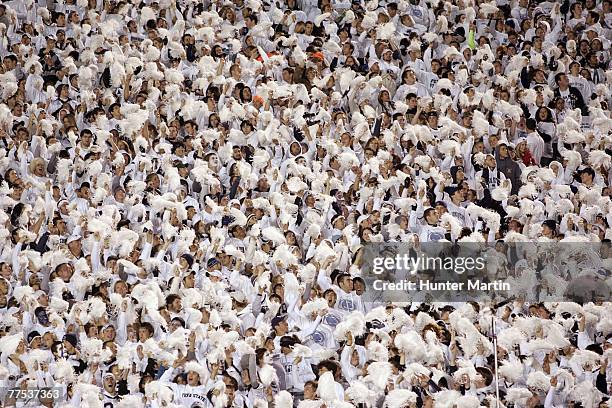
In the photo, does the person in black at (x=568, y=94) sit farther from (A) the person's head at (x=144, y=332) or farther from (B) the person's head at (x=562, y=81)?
(A) the person's head at (x=144, y=332)

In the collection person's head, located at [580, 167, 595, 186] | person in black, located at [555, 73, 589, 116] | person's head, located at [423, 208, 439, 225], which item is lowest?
person's head, located at [423, 208, 439, 225]

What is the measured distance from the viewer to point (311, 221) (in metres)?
7.36

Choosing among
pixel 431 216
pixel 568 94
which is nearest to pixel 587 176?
pixel 568 94

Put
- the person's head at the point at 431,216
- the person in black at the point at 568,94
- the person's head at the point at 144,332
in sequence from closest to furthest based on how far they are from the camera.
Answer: the person's head at the point at 144,332
the person's head at the point at 431,216
the person in black at the point at 568,94

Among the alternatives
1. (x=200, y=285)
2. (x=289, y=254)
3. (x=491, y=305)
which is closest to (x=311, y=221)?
(x=289, y=254)

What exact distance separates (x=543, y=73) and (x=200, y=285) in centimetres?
307

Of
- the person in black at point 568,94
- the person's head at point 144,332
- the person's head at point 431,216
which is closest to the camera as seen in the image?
the person's head at point 144,332

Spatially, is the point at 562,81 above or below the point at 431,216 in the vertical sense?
above

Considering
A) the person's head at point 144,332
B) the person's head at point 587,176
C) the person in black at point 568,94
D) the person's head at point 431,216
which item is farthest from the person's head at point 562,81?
the person's head at point 144,332

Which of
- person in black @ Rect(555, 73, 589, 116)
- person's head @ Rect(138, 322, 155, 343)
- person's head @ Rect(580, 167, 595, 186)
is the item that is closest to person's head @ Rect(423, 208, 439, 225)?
person's head @ Rect(580, 167, 595, 186)

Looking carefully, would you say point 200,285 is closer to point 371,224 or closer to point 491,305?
point 371,224

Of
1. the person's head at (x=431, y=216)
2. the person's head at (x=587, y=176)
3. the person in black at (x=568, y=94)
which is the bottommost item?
the person's head at (x=431, y=216)

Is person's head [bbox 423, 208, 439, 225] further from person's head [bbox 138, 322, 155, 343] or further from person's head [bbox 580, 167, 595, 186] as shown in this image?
person's head [bbox 138, 322, 155, 343]

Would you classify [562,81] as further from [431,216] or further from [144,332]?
[144,332]
